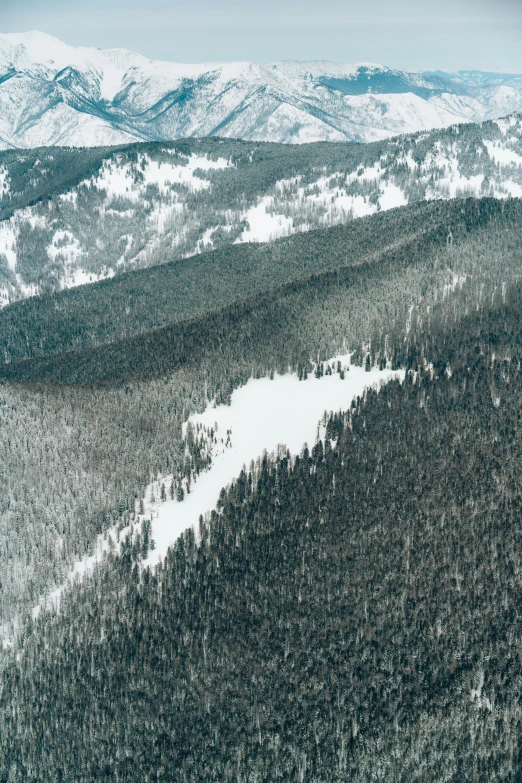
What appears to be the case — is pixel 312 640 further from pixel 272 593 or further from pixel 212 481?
pixel 212 481

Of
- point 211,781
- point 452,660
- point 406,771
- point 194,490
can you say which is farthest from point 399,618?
point 194,490

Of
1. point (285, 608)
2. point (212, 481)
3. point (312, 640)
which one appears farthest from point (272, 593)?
point (212, 481)

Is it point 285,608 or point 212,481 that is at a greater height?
point 212,481

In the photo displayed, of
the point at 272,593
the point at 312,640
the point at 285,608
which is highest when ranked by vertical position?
the point at 272,593

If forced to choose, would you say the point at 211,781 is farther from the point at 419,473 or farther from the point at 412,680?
the point at 419,473

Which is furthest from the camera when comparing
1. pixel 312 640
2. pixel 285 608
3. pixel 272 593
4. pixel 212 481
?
pixel 212 481

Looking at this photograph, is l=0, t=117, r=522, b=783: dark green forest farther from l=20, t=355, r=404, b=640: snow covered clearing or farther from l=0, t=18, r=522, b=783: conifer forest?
l=20, t=355, r=404, b=640: snow covered clearing

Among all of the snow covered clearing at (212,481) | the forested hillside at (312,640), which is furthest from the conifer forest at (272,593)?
the snow covered clearing at (212,481)

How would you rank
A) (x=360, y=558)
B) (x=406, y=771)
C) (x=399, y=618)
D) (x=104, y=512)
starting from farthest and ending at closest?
1. (x=104, y=512)
2. (x=360, y=558)
3. (x=399, y=618)
4. (x=406, y=771)

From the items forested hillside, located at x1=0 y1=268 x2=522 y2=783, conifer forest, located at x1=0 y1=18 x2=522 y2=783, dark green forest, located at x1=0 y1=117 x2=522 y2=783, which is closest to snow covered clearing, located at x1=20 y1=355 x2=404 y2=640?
conifer forest, located at x1=0 y1=18 x2=522 y2=783
